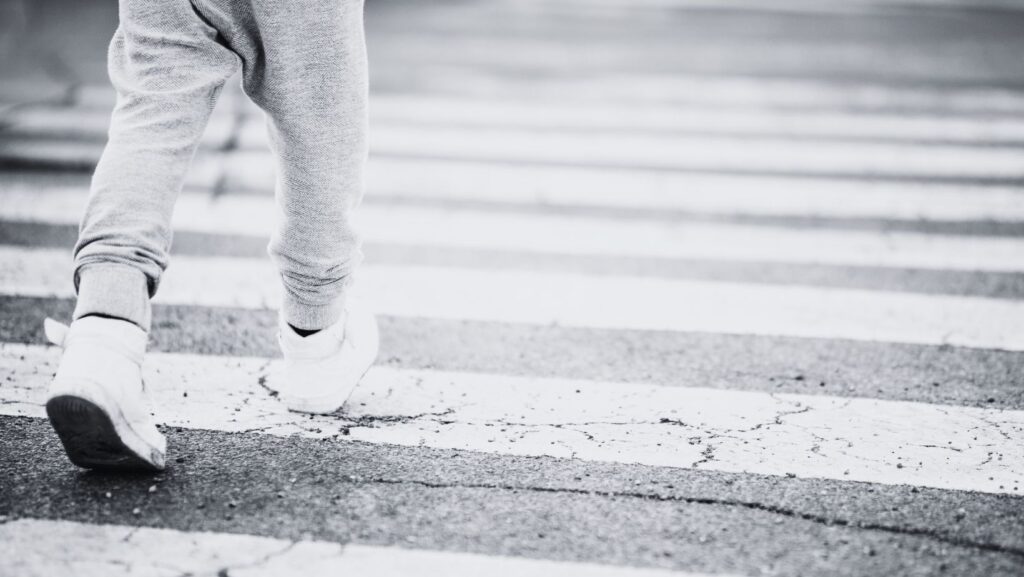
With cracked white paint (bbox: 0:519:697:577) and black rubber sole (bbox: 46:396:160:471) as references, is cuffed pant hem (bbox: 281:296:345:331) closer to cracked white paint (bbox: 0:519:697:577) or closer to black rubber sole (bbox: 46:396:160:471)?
black rubber sole (bbox: 46:396:160:471)

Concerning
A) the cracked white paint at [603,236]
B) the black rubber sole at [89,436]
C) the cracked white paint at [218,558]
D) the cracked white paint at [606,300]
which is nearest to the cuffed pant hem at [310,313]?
the black rubber sole at [89,436]

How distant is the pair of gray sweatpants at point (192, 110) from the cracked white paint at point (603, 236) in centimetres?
208

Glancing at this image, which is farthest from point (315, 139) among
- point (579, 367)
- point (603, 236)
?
point (603, 236)

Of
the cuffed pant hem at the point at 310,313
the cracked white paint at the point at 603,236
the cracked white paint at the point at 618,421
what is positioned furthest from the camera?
the cracked white paint at the point at 603,236

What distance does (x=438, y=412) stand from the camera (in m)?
2.76

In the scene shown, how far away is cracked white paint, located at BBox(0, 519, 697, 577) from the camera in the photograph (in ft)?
6.44

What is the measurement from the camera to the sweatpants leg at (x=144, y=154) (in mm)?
2164

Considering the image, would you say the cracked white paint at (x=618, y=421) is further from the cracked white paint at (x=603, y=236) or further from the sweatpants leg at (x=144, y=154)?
the cracked white paint at (x=603, y=236)

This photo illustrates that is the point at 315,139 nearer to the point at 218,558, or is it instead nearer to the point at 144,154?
the point at 144,154

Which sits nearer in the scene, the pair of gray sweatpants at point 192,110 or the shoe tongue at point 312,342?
the pair of gray sweatpants at point 192,110

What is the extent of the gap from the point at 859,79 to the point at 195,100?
7685 mm

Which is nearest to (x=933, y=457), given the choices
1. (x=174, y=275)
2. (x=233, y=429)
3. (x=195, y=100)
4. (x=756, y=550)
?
(x=756, y=550)

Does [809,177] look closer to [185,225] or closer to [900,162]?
[900,162]

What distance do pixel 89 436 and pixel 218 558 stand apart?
0.38m
